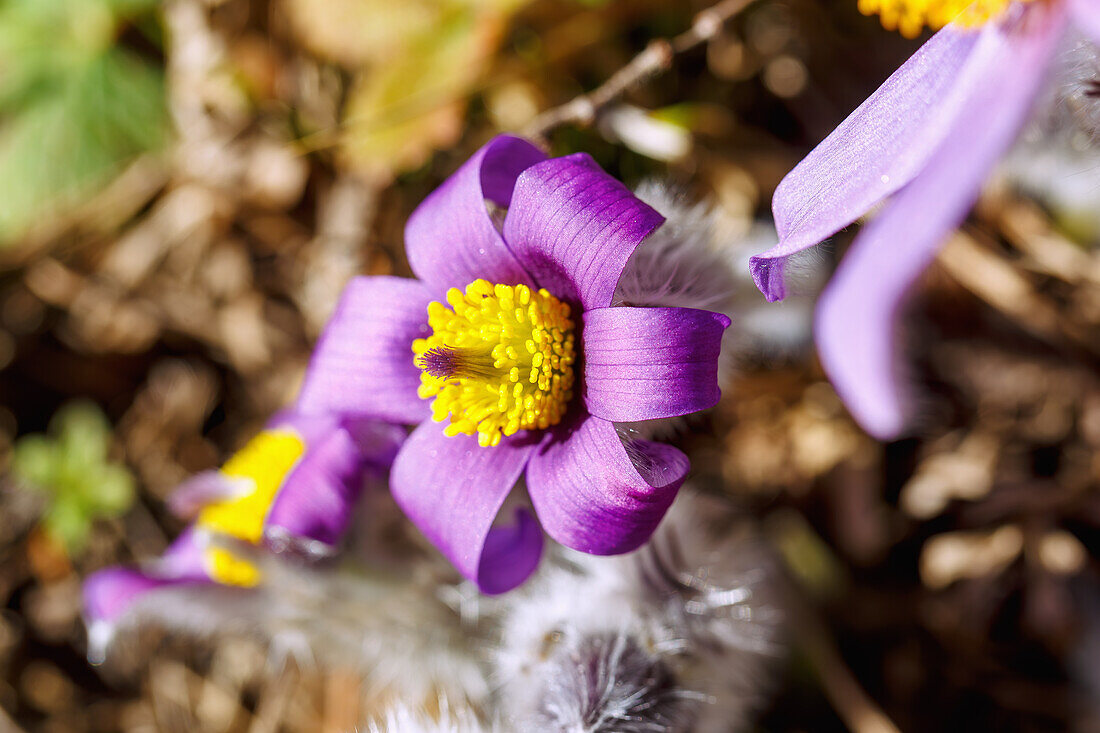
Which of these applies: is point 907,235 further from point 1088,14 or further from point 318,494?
point 318,494

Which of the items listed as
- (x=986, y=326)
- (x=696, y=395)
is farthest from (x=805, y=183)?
(x=986, y=326)

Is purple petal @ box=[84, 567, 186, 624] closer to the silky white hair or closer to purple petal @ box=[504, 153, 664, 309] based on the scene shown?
the silky white hair

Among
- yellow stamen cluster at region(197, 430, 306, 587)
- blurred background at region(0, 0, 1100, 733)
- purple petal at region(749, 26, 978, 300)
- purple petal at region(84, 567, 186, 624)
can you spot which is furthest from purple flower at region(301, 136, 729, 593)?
purple petal at region(84, 567, 186, 624)

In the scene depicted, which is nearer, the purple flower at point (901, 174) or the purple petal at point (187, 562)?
the purple flower at point (901, 174)

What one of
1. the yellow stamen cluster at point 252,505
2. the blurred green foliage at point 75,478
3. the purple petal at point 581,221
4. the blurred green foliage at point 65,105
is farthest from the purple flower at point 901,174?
the blurred green foliage at point 75,478

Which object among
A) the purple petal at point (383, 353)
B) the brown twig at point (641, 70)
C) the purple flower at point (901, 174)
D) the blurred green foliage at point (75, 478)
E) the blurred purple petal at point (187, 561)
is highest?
the purple flower at point (901, 174)

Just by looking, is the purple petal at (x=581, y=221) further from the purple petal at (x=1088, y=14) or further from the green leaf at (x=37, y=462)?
the green leaf at (x=37, y=462)
